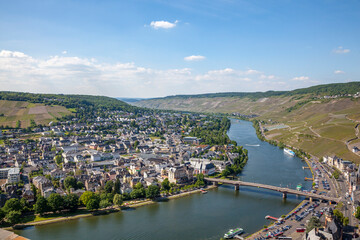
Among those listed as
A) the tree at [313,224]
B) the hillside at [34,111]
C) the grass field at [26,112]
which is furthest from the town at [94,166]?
the tree at [313,224]

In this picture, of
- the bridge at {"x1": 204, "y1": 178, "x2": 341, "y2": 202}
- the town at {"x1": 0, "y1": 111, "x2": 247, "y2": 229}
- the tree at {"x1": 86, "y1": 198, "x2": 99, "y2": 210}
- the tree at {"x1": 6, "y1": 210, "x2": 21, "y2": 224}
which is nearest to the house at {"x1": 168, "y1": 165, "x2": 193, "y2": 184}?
the town at {"x1": 0, "y1": 111, "x2": 247, "y2": 229}

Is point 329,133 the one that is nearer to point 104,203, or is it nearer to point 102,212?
point 104,203

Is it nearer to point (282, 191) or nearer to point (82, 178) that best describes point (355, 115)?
point (282, 191)

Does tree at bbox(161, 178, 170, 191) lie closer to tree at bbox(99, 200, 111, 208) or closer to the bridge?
the bridge

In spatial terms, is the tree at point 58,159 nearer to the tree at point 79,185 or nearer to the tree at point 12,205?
the tree at point 79,185

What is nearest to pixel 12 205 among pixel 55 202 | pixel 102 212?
pixel 55 202
